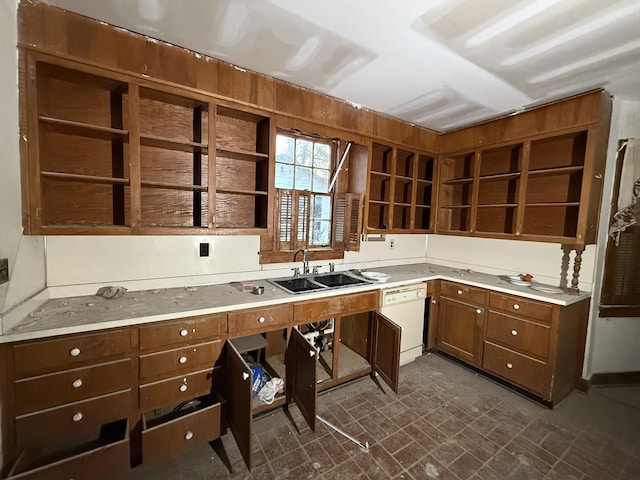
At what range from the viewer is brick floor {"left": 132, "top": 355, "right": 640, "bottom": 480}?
159cm

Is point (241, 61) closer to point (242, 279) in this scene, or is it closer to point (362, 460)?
point (242, 279)

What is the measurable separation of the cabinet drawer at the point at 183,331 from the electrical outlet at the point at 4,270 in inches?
23.8

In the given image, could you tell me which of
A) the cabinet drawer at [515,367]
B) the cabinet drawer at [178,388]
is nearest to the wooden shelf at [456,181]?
the cabinet drawer at [515,367]

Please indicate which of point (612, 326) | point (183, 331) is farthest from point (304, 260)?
point (612, 326)

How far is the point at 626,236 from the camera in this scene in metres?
2.51

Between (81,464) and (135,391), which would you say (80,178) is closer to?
(135,391)

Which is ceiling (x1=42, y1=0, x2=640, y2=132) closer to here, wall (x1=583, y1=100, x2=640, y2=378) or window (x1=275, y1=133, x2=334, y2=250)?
wall (x1=583, y1=100, x2=640, y2=378)

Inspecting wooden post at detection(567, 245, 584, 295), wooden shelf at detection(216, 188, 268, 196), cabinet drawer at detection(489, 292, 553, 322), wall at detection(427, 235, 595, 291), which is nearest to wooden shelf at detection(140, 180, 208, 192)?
wooden shelf at detection(216, 188, 268, 196)

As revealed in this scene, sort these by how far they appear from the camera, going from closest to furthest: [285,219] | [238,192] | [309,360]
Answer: [309,360]
[238,192]
[285,219]

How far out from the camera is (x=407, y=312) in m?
2.71

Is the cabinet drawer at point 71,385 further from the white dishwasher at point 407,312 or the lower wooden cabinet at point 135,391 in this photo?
the white dishwasher at point 407,312

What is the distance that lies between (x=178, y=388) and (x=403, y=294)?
201 cm

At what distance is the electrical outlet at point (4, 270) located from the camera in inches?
46.9

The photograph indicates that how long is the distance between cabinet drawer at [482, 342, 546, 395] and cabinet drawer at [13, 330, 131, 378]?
115 inches
